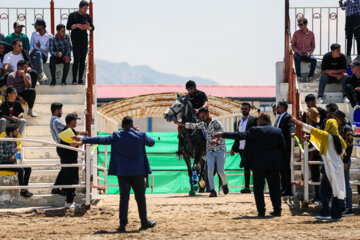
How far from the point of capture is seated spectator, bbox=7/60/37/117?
49.9 feet

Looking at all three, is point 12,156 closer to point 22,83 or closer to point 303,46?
point 22,83

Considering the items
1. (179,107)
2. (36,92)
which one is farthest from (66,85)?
(179,107)

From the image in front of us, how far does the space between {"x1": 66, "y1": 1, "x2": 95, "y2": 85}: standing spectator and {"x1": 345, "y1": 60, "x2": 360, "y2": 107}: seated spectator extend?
20.4ft

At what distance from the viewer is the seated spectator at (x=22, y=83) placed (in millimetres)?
15195

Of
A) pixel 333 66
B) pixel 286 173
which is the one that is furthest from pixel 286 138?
pixel 333 66

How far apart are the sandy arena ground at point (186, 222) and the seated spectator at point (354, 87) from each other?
131 inches

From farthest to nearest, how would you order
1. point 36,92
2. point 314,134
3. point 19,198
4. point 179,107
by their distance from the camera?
point 36,92
point 179,107
point 19,198
point 314,134

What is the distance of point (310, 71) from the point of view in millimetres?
17453

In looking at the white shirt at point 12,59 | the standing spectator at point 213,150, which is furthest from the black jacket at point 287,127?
the white shirt at point 12,59

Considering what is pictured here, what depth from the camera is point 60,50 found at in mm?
17141

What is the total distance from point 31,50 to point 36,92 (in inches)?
46.0

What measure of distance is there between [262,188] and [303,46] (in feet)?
23.6

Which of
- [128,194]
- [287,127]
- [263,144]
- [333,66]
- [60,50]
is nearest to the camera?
[128,194]

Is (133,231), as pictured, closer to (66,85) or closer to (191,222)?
(191,222)
